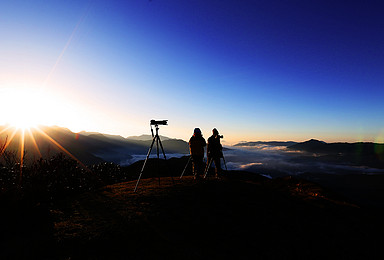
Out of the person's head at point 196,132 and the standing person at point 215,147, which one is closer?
the person's head at point 196,132

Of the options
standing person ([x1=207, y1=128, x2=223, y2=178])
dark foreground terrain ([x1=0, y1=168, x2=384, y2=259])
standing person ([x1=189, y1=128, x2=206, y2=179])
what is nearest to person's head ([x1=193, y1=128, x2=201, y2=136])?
standing person ([x1=189, y1=128, x2=206, y2=179])

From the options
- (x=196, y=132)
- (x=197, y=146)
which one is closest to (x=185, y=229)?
(x=197, y=146)

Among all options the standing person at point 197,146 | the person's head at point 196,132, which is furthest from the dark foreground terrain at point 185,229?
the person's head at point 196,132

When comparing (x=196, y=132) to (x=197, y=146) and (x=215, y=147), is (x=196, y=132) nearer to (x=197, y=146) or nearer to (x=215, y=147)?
(x=197, y=146)

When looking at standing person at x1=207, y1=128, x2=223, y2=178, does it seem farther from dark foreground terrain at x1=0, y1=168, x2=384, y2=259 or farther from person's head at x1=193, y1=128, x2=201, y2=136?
dark foreground terrain at x1=0, y1=168, x2=384, y2=259

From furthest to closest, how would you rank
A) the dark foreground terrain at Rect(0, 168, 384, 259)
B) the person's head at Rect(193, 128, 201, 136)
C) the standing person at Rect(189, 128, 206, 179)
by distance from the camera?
the person's head at Rect(193, 128, 201, 136), the standing person at Rect(189, 128, 206, 179), the dark foreground terrain at Rect(0, 168, 384, 259)

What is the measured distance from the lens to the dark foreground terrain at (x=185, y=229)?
4.52 meters

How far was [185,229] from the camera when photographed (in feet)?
17.9

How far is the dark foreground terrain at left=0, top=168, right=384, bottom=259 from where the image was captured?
452 centimetres

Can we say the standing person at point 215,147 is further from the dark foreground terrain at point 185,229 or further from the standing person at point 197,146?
the dark foreground terrain at point 185,229

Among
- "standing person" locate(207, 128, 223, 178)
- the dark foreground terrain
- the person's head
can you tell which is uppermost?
the person's head

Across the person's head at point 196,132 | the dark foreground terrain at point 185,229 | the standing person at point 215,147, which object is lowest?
the dark foreground terrain at point 185,229

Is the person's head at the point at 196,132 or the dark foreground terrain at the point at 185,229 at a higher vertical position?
the person's head at the point at 196,132

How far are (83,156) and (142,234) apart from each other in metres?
221
